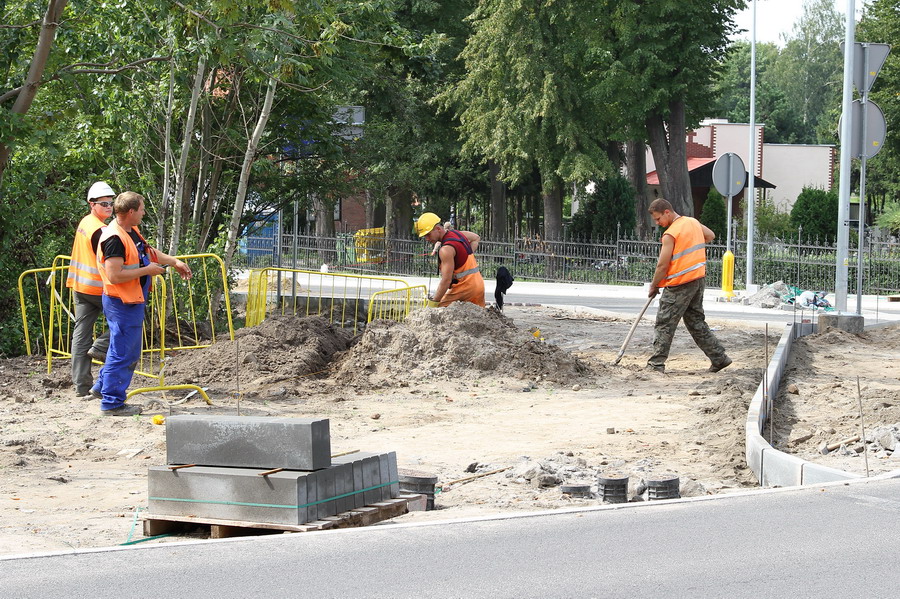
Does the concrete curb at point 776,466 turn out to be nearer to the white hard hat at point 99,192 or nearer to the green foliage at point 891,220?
the white hard hat at point 99,192

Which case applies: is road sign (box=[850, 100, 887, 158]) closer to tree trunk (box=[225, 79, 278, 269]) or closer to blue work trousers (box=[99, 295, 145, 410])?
tree trunk (box=[225, 79, 278, 269])

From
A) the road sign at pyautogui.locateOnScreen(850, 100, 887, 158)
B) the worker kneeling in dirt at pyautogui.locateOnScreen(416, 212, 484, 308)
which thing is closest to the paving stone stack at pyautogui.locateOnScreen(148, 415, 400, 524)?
the worker kneeling in dirt at pyautogui.locateOnScreen(416, 212, 484, 308)

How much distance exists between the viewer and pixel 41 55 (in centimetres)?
1228

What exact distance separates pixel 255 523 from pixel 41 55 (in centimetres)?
799

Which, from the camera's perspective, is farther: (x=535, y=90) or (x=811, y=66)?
(x=811, y=66)

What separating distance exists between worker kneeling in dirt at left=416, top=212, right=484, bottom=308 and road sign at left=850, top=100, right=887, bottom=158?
704cm

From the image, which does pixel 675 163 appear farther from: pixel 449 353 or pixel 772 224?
pixel 449 353

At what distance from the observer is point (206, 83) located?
16484mm

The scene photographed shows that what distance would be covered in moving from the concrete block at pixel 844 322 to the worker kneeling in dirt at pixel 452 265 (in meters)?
6.34

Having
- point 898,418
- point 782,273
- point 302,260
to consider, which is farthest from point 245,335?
point 302,260

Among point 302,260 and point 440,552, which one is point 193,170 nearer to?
point 440,552

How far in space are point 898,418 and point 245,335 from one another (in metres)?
6.99

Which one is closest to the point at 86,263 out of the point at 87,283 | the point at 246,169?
the point at 87,283

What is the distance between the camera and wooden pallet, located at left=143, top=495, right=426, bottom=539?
5996 mm
